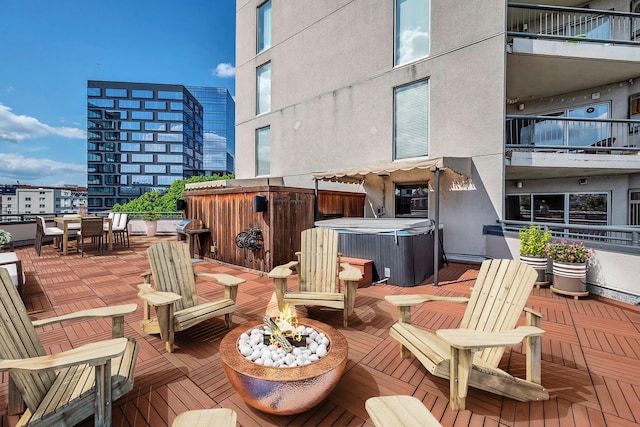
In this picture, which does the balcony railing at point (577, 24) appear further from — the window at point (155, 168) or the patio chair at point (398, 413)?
the window at point (155, 168)

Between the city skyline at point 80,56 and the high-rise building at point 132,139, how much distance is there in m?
4.69

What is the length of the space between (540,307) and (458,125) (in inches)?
177

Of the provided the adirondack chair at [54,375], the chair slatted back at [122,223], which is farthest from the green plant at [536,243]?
the chair slatted back at [122,223]

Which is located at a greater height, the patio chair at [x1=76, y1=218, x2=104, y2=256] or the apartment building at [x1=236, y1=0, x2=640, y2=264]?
the apartment building at [x1=236, y1=0, x2=640, y2=264]

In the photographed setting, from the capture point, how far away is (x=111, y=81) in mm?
68875

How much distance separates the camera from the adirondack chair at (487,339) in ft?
6.11

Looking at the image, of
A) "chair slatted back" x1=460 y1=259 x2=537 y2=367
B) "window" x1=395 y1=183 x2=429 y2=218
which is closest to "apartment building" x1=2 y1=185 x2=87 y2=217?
"window" x1=395 y1=183 x2=429 y2=218

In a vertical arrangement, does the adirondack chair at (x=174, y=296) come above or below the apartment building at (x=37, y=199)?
below

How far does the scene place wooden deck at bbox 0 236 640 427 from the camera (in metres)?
1.95

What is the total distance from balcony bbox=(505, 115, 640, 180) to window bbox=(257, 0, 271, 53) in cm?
913

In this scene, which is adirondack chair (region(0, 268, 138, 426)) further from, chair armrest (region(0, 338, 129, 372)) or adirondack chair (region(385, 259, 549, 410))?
adirondack chair (region(385, 259, 549, 410))

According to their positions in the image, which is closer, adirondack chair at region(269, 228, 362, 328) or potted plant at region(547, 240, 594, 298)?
adirondack chair at region(269, 228, 362, 328)

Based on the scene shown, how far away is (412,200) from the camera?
817 cm

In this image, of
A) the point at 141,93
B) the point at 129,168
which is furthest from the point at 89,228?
the point at 141,93
